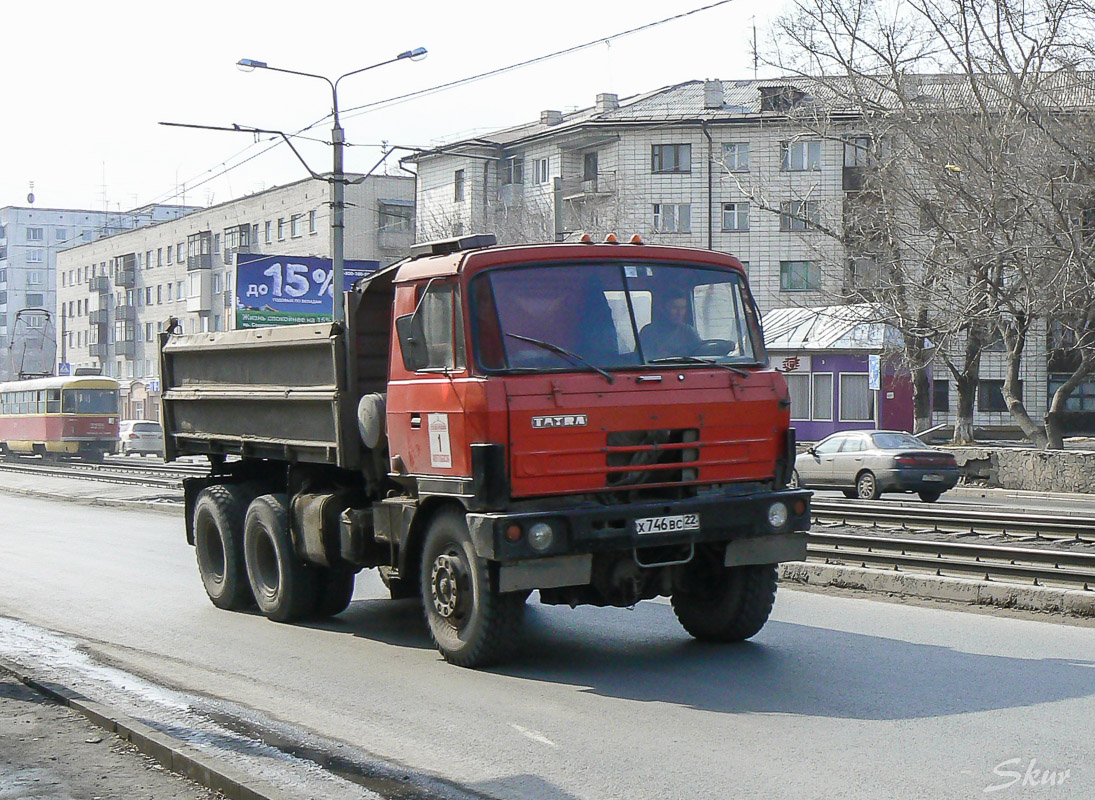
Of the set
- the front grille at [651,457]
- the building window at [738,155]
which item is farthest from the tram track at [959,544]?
the building window at [738,155]

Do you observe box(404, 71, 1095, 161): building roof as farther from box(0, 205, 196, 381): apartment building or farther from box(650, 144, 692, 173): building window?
box(0, 205, 196, 381): apartment building

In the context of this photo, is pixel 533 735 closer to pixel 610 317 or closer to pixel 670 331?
pixel 610 317

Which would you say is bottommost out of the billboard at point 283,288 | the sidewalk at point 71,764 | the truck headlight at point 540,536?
the sidewalk at point 71,764

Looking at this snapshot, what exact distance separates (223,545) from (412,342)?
3.92 m

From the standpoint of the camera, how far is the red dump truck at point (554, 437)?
7891 mm

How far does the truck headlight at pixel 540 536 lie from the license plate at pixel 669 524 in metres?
0.54

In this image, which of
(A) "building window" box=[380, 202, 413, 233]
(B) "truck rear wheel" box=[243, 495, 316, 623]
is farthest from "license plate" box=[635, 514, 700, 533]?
(A) "building window" box=[380, 202, 413, 233]

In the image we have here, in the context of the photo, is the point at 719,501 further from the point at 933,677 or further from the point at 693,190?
the point at 693,190

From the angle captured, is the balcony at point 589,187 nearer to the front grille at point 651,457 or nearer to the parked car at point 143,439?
the parked car at point 143,439

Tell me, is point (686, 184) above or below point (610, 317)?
above

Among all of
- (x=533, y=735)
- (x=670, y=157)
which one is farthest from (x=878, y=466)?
(x=670, y=157)

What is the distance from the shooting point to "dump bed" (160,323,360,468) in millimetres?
9656

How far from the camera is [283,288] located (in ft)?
129

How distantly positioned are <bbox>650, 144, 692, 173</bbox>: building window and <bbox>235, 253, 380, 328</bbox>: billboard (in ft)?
74.2
